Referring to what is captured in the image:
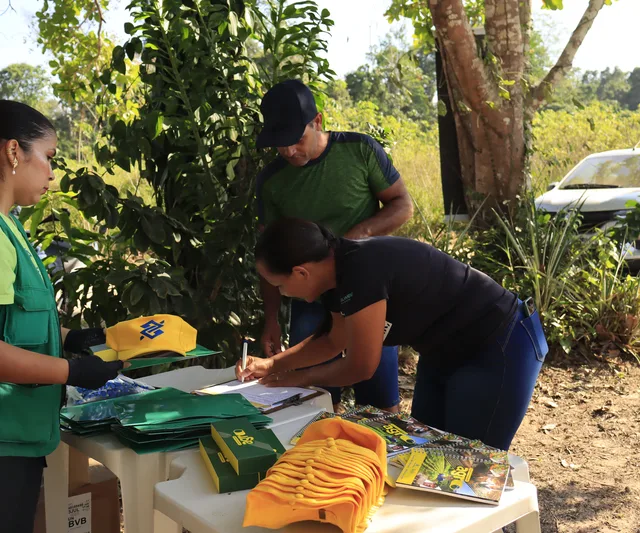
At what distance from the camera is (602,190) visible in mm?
6902

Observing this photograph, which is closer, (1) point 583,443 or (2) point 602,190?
(1) point 583,443

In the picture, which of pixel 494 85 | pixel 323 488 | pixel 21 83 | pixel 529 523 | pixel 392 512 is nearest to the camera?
pixel 323 488

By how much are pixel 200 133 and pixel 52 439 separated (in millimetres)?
2027

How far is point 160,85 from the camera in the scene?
3344 millimetres

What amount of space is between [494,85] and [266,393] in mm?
3907

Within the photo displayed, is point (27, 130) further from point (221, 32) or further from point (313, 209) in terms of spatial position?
point (221, 32)

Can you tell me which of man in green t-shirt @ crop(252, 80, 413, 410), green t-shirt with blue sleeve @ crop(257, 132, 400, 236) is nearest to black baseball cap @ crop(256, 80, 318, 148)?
man in green t-shirt @ crop(252, 80, 413, 410)

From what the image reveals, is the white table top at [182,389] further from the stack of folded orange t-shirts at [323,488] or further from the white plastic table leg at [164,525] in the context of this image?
the stack of folded orange t-shirts at [323,488]

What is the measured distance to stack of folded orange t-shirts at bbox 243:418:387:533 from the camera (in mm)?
1291

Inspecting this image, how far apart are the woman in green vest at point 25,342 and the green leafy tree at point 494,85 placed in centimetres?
388

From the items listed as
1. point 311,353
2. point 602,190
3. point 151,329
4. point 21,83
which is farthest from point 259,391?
point 21,83

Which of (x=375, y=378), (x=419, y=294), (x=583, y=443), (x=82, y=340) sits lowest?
(x=583, y=443)

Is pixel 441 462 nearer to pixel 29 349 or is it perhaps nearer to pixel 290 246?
pixel 290 246

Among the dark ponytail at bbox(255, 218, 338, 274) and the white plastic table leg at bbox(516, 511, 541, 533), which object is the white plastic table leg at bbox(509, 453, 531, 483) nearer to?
the white plastic table leg at bbox(516, 511, 541, 533)
